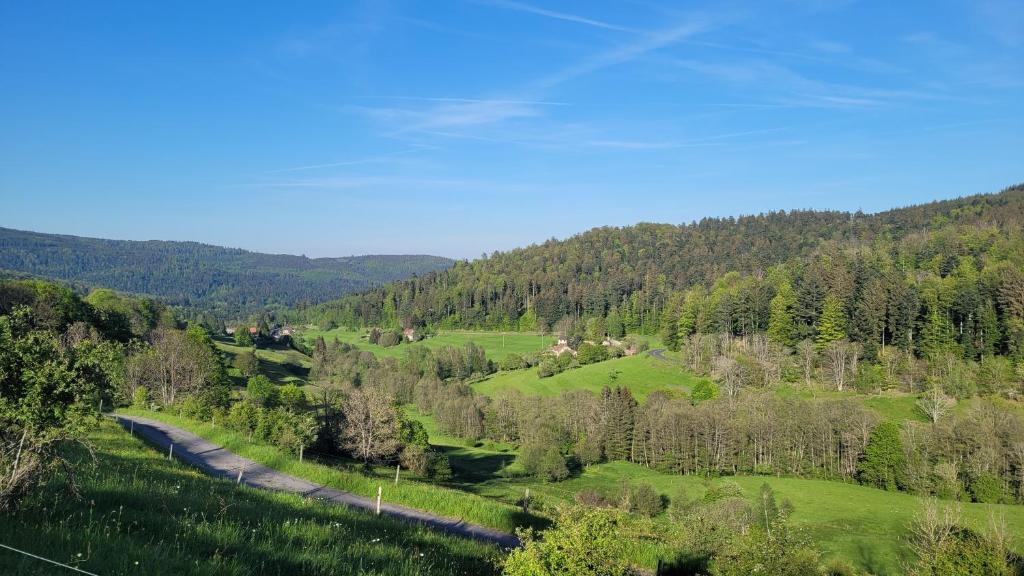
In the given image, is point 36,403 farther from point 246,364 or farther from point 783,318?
point 783,318

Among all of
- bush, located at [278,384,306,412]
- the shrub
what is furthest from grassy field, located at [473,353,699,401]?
bush, located at [278,384,306,412]

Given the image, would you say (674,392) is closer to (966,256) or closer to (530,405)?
(530,405)

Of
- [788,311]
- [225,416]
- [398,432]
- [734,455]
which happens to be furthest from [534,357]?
[225,416]

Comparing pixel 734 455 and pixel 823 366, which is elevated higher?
pixel 823 366

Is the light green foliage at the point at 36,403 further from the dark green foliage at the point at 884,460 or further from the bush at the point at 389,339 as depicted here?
the bush at the point at 389,339

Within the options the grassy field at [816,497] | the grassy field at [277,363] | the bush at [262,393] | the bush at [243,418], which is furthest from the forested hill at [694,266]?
the bush at [243,418]

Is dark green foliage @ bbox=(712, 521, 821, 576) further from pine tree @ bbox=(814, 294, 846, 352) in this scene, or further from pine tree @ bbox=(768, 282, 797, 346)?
pine tree @ bbox=(768, 282, 797, 346)

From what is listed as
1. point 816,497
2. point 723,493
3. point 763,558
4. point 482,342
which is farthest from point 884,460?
point 482,342

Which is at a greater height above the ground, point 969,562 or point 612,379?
point 969,562
